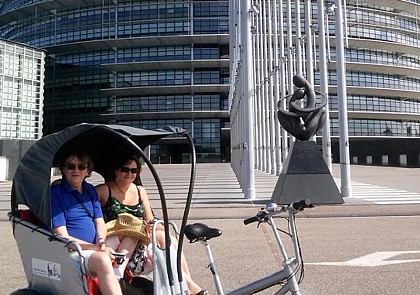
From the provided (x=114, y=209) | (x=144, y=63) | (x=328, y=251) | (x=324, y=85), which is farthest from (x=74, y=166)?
(x=144, y=63)

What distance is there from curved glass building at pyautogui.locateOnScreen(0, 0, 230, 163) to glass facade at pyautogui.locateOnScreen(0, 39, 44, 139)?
739 inches

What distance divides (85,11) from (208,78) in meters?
21.3

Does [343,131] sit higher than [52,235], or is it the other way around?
[343,131]

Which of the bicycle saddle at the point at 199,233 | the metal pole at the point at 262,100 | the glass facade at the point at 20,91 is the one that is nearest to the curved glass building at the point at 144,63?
the glass facade at the point at 20,91

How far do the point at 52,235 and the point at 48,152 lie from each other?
696 mm

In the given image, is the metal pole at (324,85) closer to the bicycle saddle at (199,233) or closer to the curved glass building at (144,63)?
the bicycle saddle at (199,233)

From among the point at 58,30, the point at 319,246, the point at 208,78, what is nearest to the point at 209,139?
the point at 208,78

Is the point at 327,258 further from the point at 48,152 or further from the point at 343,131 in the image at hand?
the point at 343,131

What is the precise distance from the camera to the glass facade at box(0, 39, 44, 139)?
123 ft

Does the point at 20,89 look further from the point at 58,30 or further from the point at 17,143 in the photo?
the point at 58,30

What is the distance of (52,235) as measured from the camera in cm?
317

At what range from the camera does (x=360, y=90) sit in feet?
201

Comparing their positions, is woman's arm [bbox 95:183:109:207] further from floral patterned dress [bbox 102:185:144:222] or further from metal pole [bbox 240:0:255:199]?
metal pole [bbox 240:0:255:199]

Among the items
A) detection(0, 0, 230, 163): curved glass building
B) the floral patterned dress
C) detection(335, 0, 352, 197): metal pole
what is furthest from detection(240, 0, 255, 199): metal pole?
detection(0, 0, 230, 163): curved glass building
